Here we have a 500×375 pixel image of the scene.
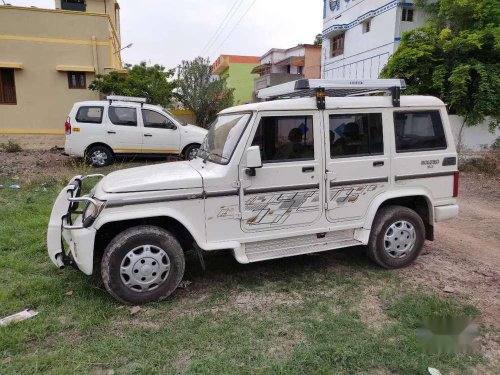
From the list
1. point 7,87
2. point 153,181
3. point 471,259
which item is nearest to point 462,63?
point 471,259

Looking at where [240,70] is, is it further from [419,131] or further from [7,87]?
[419,131]

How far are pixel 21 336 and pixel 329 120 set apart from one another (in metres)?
3.43

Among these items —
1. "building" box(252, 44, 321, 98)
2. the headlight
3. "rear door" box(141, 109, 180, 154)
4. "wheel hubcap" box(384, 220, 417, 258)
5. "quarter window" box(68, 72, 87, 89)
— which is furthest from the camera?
"building" box(252, 44, 321, 98)

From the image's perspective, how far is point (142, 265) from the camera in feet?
11.6

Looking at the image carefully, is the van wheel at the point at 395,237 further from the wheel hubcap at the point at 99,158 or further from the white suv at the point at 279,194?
the wheel hubcap at the point at 99,158

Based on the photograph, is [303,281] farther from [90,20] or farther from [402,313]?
[90,20]

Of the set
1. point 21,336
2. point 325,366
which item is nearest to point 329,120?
point 325,366

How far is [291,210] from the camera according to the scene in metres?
3.92

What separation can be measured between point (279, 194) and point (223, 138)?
85cm

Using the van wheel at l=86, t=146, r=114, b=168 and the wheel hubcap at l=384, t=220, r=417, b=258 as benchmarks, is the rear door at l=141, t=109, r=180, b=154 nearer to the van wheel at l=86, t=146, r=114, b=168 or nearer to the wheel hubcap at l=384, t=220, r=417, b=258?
the van wheel at l=86, t=146, r=114, b=168

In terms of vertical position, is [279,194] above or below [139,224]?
above

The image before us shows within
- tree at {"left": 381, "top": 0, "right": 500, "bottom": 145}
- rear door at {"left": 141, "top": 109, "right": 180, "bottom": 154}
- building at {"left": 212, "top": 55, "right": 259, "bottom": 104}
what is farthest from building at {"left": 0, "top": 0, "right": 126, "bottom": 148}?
building at {"left": 212, "top": 55, "right": 259, "bottom": 104}

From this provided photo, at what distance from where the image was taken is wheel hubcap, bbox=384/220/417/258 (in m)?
4.34

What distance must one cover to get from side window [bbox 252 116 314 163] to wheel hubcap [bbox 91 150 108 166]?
8442 mm
